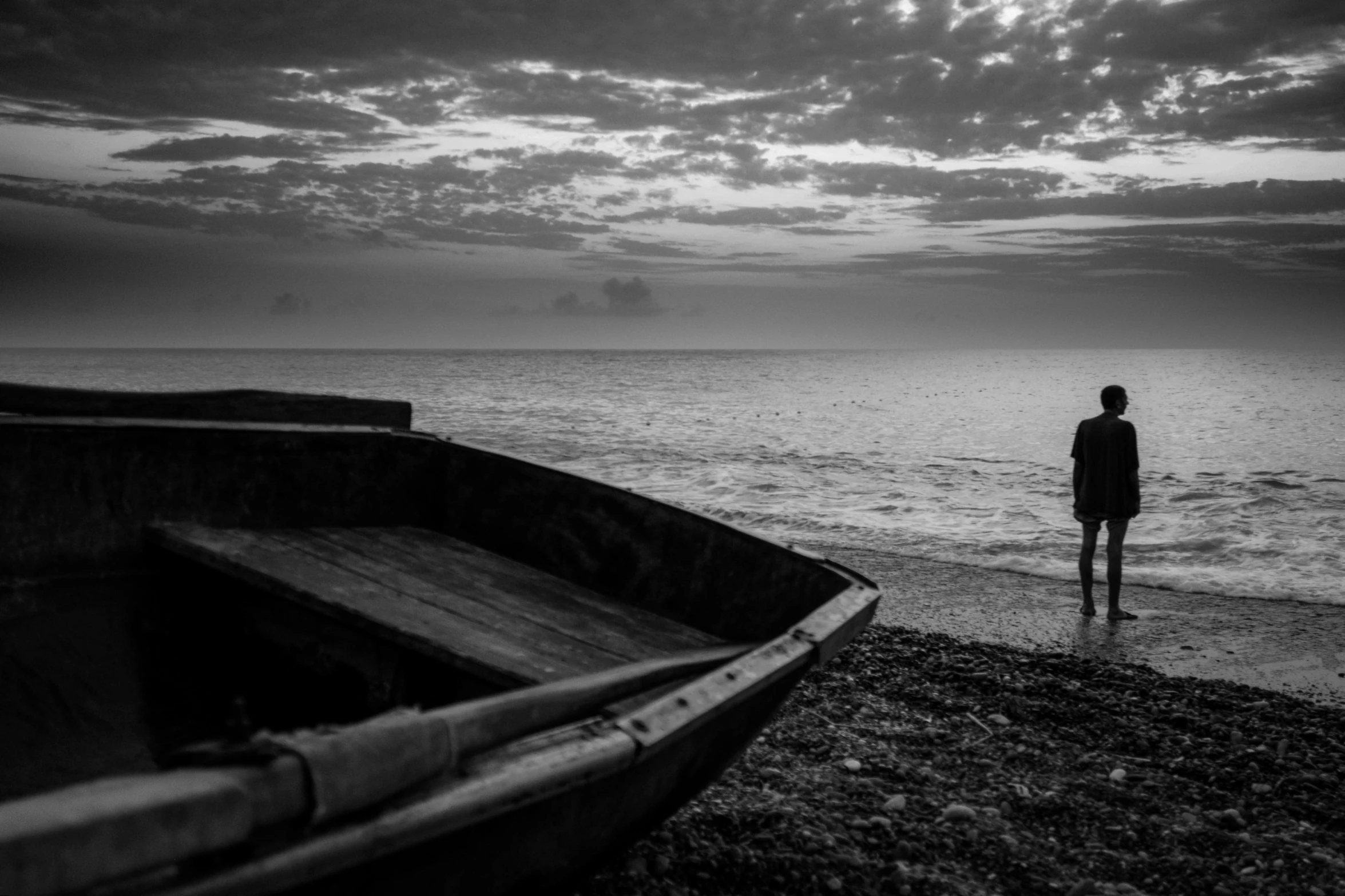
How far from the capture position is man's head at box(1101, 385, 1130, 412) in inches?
349

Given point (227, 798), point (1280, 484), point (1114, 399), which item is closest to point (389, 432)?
point (227, 798)

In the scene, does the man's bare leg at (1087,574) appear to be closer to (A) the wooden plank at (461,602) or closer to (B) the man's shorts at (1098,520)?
(B) the man's shorts at (1098,520)

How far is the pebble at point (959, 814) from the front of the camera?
4918mm

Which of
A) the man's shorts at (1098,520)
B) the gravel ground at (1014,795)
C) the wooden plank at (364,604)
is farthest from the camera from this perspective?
the man's shorts at (1098,520)

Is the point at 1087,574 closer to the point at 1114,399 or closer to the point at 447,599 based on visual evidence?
the point at 1114,399

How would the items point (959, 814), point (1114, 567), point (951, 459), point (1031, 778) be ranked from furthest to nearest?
1. point (951, 459)
2. point (1114, 567)
3. point (1031, 778)
4. point (959, 814)

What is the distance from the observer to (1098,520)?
372 inches

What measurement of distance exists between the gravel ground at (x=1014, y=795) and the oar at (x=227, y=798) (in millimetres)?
2166

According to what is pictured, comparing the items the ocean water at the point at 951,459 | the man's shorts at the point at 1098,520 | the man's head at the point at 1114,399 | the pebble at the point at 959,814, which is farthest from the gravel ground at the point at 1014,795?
the ocean water at the point at 951,459

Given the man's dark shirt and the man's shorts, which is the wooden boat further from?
the man's shorts

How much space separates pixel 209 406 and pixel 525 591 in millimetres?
2194

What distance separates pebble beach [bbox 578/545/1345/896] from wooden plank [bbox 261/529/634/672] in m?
0.83

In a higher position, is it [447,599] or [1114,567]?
[447,599]

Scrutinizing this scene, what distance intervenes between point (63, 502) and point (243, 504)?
78 centimetres
